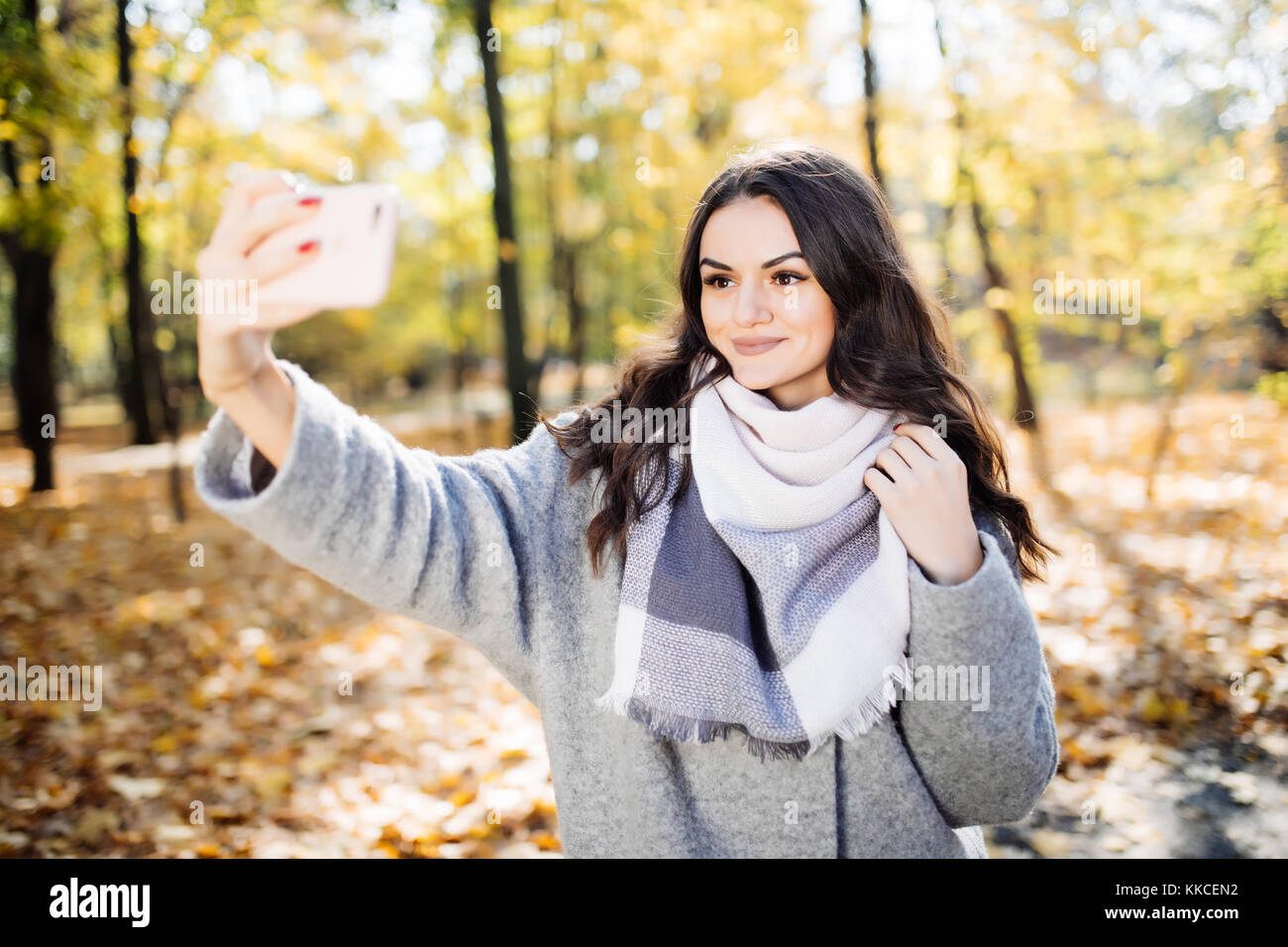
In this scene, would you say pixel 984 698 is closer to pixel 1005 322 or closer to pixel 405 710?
pixel 405 710

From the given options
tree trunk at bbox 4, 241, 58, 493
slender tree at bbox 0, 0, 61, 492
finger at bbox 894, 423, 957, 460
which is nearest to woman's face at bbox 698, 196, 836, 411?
finger at bbox 894, 423, 957, 460

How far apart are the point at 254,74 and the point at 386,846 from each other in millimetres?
7688

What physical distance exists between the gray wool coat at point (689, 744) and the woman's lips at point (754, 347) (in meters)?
0.43

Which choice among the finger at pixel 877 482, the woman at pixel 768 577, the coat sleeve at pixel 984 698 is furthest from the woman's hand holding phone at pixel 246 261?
the coat sleeve at pixel 984 698

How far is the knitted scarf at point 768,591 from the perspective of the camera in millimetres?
1562

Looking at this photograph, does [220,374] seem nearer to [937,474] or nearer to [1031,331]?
[937,474]

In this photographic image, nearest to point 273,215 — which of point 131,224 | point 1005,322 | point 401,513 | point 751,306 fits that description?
point 401,513

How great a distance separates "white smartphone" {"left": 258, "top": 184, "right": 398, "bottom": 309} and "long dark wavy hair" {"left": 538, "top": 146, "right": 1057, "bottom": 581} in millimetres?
682

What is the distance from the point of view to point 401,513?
1.34 metres

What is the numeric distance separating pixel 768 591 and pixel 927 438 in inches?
18.4

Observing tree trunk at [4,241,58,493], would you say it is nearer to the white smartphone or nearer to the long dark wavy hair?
the long dark wavy hair

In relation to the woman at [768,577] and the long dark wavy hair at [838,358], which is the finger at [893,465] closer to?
the woman at [768,577]

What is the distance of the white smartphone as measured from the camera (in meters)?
1.10

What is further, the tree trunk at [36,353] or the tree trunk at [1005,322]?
the tree trunk at [1005,322]
